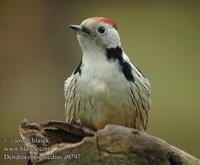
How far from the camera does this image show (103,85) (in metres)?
5.33

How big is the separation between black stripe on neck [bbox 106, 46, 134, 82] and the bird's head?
0.03m

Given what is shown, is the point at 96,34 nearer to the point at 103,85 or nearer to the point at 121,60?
the point at 121,60

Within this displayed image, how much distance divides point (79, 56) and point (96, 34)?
418 cm

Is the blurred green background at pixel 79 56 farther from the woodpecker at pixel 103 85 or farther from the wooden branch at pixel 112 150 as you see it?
the wooden branch at pixel 112 150

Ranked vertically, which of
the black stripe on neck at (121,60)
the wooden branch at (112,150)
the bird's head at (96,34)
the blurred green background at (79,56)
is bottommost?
the blurred green background at (79,56)

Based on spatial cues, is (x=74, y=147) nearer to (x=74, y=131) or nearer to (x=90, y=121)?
(x=74, y=131)

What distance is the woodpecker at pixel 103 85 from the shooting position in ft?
17.4

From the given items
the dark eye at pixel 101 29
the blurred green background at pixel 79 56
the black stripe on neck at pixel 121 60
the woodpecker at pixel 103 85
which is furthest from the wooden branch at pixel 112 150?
the blurred green background at pixel 79 56

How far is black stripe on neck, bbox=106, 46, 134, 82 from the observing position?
543 cm

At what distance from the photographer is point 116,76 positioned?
17.6 feet

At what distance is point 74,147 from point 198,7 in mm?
6525

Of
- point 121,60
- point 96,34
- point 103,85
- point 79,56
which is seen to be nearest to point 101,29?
point 96,34

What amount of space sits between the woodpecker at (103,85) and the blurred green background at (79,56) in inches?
121

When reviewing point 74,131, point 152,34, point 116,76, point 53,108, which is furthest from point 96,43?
point 152,34
